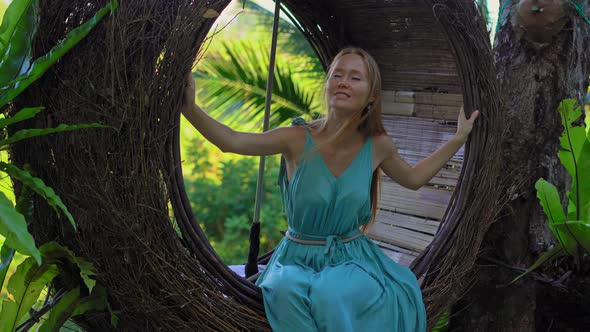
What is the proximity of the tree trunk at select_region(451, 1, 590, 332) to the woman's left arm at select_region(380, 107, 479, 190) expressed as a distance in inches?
12.3

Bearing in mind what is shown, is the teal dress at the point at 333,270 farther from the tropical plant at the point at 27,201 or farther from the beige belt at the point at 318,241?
the tropical plant at the point at 27,201

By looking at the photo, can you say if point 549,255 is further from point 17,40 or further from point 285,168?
point 17,40

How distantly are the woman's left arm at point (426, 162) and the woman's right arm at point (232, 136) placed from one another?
0.35m

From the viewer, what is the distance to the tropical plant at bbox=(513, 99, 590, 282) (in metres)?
2.15

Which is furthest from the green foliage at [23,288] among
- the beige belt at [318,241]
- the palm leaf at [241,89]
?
the palm leaf at [241,89]

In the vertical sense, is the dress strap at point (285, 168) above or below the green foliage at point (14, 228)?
above

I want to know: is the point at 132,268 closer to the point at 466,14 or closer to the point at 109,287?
the point at 109,287

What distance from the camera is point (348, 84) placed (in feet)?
6.51

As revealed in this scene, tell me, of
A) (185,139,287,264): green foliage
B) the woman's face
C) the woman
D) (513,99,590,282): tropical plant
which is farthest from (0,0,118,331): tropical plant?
(185,139,287,264): green foliage

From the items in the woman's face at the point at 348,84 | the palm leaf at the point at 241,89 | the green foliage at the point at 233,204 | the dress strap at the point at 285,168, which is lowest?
the green foliage at the point at 233,204

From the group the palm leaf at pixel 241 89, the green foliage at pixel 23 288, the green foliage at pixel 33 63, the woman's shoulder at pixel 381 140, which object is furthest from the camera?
the palm leaf at pixel 241 89

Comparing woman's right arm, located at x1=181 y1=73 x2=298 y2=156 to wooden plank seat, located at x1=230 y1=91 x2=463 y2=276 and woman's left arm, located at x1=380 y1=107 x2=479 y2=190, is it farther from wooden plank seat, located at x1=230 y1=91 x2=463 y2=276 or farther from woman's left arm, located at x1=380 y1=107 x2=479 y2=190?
wooden plank seat, located at x1=230 y1=91 x2=463 y2=276

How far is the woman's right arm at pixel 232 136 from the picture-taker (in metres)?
1.66

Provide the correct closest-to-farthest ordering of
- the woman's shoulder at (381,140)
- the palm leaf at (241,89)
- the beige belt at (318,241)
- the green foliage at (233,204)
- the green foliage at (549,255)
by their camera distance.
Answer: the beige belt at (318,241), the woman's shoulder at (381,140), the green foliage at (549,255), the palm leaf at (241,89), the green foliage at (233,204)
